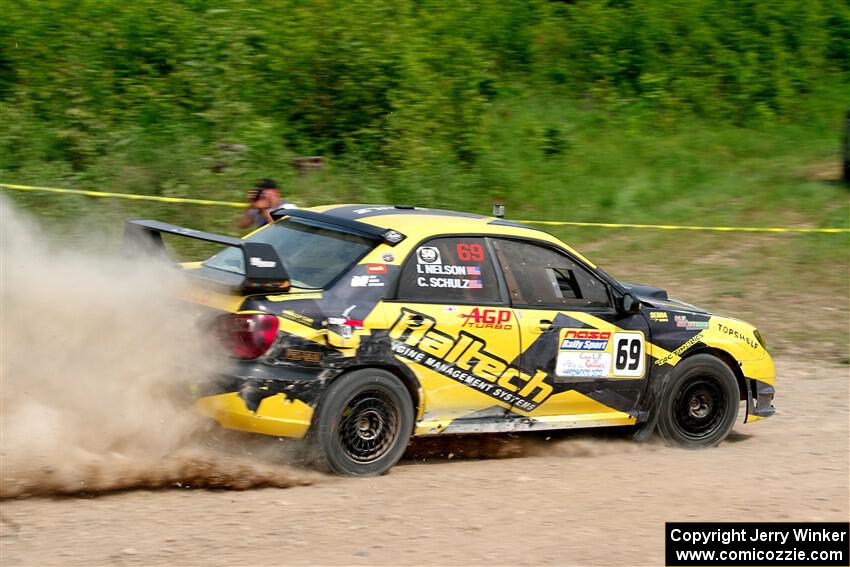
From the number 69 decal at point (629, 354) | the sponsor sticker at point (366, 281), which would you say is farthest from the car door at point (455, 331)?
the number 69 decal at point (629, 354)

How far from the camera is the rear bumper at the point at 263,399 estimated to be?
6.56 meters

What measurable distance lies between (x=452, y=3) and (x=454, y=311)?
47.2 ft

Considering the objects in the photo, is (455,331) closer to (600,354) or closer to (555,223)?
(600,354)

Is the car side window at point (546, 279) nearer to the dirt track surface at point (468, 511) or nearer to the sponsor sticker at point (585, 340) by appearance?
the sponsor sticker at point (585, 340)

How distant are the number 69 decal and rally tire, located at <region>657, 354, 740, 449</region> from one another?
36 centimetres

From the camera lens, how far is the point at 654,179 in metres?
18.3

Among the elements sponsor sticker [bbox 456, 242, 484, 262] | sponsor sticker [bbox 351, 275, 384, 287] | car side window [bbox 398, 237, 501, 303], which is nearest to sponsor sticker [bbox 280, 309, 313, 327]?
sponsor sticker [bbox 351, 275, 384, 287]

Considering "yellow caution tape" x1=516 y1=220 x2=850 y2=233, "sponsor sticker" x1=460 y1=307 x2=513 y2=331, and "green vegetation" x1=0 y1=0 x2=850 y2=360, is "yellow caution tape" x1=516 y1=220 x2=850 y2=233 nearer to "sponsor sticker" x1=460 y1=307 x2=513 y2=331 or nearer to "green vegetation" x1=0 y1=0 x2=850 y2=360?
"green vegetation" x1=0 y1=0 x2=850 y2=360

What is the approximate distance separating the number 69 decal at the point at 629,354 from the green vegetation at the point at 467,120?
15.1ft

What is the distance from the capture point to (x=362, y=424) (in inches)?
276

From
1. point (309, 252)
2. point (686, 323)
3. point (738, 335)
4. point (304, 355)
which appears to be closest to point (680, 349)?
point (686, 323)

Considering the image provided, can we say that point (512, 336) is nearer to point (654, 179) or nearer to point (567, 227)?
point (567, 227)

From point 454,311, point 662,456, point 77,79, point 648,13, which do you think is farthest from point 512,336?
point 648,13

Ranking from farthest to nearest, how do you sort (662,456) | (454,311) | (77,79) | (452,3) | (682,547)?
1. (452,3)
2. (77,79)
3. (662,456)
4. (454,311)
5. (682,547)
